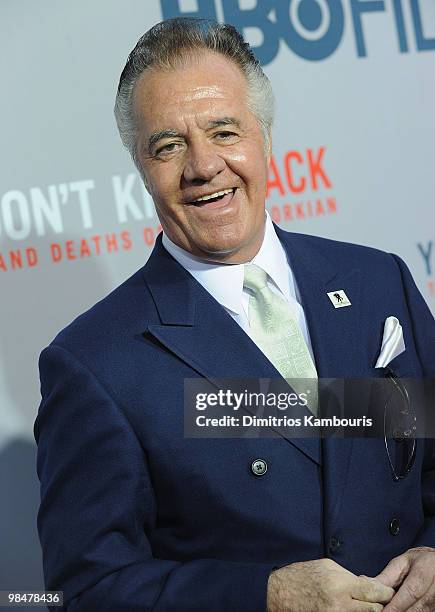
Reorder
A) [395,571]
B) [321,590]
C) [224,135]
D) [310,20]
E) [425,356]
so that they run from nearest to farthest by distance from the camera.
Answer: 1. [321,590]
2. [395,571]
3. [224,135]
4. [425,356]
5. [310,20]

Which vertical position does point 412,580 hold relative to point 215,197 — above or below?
below

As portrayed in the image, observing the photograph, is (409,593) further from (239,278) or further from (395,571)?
(239,278)

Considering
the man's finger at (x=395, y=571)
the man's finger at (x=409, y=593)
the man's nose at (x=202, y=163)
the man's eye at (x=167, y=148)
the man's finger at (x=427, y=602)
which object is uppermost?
the man's eye at (x=167, y=148)

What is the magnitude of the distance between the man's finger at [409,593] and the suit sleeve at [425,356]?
5.6 inches

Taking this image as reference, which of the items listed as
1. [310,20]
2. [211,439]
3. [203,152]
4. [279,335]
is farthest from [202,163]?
[310,20]

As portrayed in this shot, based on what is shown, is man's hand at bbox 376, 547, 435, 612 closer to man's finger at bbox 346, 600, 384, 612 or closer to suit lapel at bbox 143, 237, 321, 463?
man's finger at bbox 346, 600, 384, 612

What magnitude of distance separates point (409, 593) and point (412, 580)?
0.02m

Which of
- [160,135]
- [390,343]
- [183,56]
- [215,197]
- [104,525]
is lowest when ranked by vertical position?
[104,525]

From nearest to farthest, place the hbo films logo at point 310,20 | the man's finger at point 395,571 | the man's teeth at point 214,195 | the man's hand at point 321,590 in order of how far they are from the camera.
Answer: the man's hand at point 321,590, the man's finger at point 395,571, the man's teeth at point 214,195, the hbo films logo at point 310,20

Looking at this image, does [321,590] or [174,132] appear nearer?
[321,590]

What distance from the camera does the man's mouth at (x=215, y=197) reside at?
1.60 metres

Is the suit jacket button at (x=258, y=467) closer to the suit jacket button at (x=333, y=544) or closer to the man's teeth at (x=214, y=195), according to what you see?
the suit jacket button at (x=333, y=544)

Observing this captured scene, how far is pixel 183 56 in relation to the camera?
162 cm

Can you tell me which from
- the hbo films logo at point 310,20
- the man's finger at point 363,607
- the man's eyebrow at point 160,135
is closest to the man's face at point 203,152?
the man's eyebrow at point 160,135
